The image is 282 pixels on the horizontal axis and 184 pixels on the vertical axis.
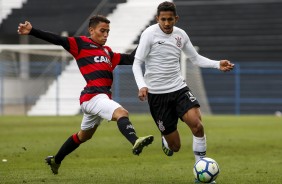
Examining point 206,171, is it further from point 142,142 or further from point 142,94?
point 142,94

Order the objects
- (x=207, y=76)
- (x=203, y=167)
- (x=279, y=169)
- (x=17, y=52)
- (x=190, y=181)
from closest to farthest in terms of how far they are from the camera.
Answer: (x=203, y=167), (x=190, y=181), (x=279, y=169), (x=17, y=52), (x=207, y=76)

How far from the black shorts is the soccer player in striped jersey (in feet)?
2.02

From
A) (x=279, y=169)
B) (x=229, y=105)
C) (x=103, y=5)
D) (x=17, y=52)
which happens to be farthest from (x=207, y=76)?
(x=279, y=169)

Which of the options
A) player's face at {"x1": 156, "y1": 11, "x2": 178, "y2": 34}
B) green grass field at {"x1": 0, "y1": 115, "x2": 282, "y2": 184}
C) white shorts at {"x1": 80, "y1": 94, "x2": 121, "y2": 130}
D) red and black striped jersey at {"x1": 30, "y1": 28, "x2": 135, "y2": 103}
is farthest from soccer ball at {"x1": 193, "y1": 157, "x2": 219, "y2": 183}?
player's face at {"x1": 156, "y1": 11, "x2": 178, "y2": 34}

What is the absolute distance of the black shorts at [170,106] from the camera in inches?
329

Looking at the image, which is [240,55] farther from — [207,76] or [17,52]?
[17,52]

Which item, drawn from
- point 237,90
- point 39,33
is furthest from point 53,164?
point 237,90

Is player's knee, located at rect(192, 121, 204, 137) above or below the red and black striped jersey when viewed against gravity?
below

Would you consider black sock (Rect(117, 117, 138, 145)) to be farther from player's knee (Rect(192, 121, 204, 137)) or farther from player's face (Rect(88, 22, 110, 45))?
player's face (Rect(88, 22, 110, 45))

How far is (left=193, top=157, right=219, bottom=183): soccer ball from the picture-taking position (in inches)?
298

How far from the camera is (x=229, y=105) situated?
31422mm

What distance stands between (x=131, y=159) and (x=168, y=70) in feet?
9.46

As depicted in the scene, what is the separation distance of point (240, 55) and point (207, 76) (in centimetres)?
169

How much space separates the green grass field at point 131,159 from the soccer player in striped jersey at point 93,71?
2.02 feet
